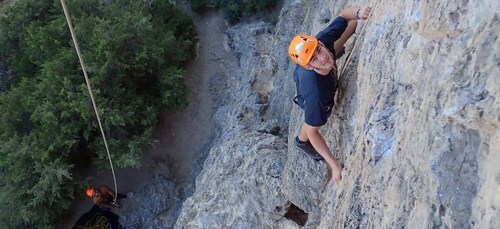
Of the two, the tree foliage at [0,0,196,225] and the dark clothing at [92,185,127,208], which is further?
the dark clothing at [92,185,127,208]

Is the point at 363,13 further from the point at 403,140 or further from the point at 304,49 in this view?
the point at 403,140

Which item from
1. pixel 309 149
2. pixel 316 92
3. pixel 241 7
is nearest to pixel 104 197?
pixel 241 7

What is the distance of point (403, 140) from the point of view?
4340 millimetres

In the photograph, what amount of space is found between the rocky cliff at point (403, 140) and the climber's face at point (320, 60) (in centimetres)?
52

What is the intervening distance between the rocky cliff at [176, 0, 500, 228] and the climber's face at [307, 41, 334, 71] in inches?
20.3

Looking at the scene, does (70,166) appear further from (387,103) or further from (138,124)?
(387,103)

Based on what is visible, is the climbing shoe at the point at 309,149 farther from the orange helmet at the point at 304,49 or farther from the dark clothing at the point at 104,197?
the dark clothing at the point at 104,197

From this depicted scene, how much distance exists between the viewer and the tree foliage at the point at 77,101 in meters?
12.7

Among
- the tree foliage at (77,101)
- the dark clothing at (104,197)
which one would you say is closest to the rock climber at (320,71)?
the tree foliage at (77,101)

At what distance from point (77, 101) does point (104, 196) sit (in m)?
2.77

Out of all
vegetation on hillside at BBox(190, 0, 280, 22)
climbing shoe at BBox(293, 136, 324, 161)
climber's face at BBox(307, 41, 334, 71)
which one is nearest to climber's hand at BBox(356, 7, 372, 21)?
climber's face at BBox(307, 41, 334, 71)

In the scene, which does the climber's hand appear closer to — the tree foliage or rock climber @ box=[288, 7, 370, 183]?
rock climber @ box=[288, 7, 370, 183]

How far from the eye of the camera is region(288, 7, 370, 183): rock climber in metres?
5.07

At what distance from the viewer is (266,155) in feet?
29.2
